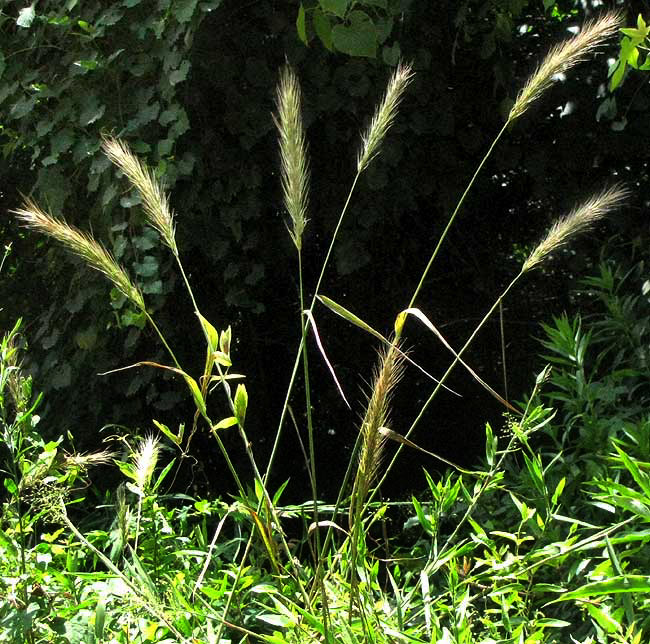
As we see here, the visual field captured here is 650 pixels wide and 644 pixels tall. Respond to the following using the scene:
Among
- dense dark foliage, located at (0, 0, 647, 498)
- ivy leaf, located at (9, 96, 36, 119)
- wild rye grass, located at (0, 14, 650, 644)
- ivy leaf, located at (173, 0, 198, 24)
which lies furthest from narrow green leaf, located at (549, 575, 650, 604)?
ivy leaf, located at (9, 96, 36, 119)

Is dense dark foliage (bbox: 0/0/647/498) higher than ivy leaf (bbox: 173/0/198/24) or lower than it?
lower

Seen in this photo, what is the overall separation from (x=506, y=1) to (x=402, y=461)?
1.37 meters

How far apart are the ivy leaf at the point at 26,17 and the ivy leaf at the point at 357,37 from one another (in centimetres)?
89

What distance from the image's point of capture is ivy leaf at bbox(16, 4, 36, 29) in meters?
2.37

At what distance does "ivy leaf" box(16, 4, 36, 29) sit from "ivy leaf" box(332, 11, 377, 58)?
89 centimetres

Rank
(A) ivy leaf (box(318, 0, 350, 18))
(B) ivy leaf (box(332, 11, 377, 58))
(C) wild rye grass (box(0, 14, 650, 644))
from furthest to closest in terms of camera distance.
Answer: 1. (B) ivy leaf (box(332, 11, 377, 58))
2. (A) ivy leaf (box(318, 0, 350, 18))
3. (C) wild rye grass (box(0, 14, 650, 644))

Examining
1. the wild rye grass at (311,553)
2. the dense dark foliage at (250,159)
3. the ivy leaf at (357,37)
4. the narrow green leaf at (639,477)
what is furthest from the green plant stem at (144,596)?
the ivy leaf at (357,37)

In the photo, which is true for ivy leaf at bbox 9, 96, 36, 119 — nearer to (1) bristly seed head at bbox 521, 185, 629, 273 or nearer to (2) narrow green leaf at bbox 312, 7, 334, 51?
(2) narrow green leaf at bbox 312, 7, 334, 51

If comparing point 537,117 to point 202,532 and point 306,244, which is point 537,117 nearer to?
point 306,244

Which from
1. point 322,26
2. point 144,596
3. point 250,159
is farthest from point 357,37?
point 144,596

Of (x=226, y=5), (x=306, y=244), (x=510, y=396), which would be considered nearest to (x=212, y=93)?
(x=226, y=5)

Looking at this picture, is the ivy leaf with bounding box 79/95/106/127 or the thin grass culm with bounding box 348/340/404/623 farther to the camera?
the ivy leaf with bounding box 79/95/106/127

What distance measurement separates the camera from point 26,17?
2379mm

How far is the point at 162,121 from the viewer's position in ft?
7.55
